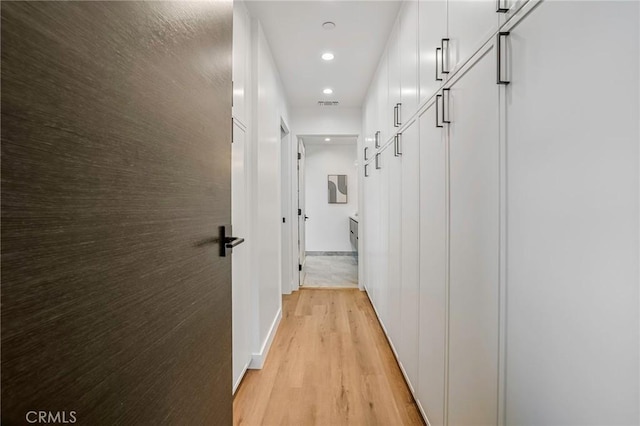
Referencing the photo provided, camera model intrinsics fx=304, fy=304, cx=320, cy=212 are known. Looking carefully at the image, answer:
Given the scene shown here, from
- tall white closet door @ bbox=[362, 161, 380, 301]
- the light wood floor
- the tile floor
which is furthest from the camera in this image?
the tile floor

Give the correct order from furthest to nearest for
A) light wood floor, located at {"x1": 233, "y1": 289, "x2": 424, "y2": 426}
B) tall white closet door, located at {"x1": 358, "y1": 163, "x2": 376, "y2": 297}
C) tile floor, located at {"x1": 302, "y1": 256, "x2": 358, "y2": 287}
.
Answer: tile floor, located at {"x1": 302, "y1": 256, "x2": 358, "y2": 287} → tall white closet door, located at {"x1": 358, "y1": 163, "x2": 376, "y2": 297} → light wood floor, located at {"x1": 233, "y1": 289, "x2": 424, "y2": 426}

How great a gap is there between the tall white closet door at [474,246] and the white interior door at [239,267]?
1.18 metres

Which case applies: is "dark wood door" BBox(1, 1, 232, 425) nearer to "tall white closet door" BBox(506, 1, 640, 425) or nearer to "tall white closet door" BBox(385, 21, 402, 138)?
"tall white closet door" BBox(506, 1, 640, 425)

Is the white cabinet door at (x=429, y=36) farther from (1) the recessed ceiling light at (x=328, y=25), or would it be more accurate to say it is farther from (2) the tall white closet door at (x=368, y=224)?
(2) the tall white closet door at (x=368, y=224)

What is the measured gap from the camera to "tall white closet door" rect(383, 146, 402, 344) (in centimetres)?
216

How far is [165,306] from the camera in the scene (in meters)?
0.68

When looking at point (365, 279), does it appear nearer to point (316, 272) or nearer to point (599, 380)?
point (316, 272)

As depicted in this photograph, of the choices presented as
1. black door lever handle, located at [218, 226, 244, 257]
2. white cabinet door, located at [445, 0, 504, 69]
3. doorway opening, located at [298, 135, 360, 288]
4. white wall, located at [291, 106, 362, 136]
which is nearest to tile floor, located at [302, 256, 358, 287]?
doorway opening, located at [298, 135, 360, 288]

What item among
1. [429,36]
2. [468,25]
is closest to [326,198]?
[429,36]

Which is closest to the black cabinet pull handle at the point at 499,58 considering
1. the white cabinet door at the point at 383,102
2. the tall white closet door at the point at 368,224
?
the white cabinet door at the point at 383,102

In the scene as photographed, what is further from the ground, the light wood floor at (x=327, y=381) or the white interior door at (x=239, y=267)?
the white interior door at (x=239, y=267)

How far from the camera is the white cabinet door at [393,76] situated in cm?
211

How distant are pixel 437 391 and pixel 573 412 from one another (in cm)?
85

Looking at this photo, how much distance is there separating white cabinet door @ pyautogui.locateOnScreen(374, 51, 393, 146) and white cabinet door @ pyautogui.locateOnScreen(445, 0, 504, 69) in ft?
3.81
